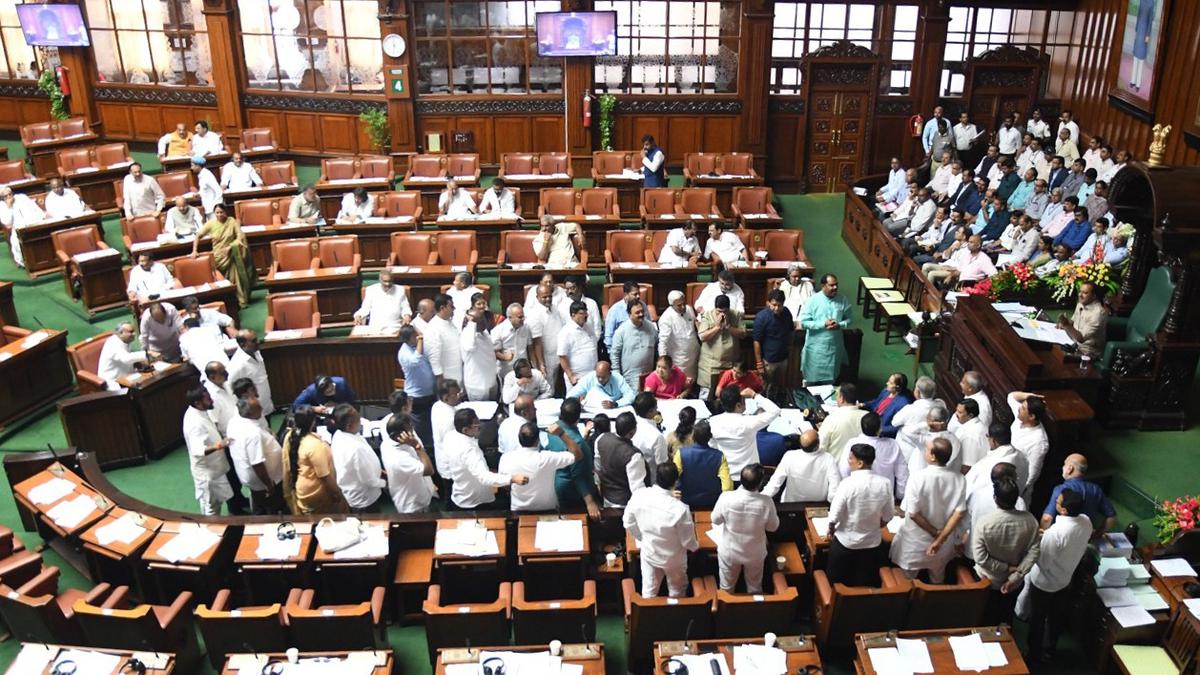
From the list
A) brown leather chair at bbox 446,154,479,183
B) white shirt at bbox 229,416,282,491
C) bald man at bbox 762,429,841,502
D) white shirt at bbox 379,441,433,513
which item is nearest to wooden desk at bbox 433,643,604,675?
white shirt at bbox 379,441,433,513

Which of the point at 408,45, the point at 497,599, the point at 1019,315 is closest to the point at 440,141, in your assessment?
the point at 408,45

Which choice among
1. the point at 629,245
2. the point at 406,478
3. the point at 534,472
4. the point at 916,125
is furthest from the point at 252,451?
the point at 916,125

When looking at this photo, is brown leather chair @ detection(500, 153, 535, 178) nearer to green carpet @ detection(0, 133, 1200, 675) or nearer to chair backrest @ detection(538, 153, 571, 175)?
chair backrest @ detection(538, 153, 571, 175)

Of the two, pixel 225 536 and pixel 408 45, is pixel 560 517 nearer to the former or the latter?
pixel 225 536

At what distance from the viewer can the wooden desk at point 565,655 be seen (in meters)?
5.64

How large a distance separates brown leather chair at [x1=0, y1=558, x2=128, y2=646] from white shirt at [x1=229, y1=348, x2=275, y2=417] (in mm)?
2231

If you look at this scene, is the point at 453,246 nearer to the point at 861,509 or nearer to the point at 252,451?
the point at 252,451

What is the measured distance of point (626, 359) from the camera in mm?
9203

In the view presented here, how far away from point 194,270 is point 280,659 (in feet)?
20.9

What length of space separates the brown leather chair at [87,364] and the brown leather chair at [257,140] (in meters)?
6.63

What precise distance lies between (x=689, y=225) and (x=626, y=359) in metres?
2.61

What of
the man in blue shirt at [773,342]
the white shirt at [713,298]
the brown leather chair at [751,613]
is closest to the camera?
the brown leather chair at [751,613]

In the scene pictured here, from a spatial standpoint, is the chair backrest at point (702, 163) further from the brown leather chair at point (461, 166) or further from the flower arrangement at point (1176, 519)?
the flower arrangement at point (1176, 519)

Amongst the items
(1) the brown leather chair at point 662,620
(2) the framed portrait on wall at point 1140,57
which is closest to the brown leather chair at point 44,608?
(1) the brown leather chair at point 662,620
